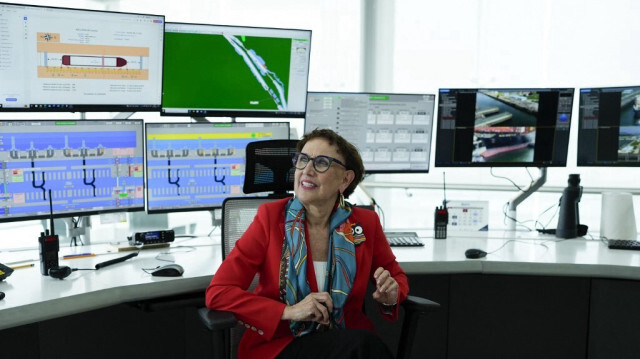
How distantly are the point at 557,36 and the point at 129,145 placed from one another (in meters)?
3.38

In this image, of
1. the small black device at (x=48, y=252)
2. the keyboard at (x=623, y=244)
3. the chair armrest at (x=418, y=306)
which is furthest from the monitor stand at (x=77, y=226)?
the keyboard at (x=623, y=244)

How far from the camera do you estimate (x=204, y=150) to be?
2.58 m

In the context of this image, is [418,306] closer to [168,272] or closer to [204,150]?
[168,272]

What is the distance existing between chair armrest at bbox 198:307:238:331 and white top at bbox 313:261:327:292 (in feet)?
1.07

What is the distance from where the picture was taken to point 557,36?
4359 mm

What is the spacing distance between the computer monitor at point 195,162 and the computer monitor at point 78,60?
178 mm

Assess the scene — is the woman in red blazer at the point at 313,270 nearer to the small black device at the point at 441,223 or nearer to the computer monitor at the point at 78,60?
the small black device at the point at 441,223

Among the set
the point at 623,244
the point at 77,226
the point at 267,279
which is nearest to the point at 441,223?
the point at 623,244

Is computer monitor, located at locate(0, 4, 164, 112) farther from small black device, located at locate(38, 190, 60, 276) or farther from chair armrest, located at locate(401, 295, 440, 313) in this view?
chair armrest, located at locate(401, 295, 440, 313)

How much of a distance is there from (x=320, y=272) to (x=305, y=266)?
0.25 feet

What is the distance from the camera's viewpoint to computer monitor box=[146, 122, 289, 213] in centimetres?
251

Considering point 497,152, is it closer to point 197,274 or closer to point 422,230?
point 422,230

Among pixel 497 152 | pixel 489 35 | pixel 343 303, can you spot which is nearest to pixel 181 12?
pixel 489 35

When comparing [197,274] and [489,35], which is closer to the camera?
[197,274]
